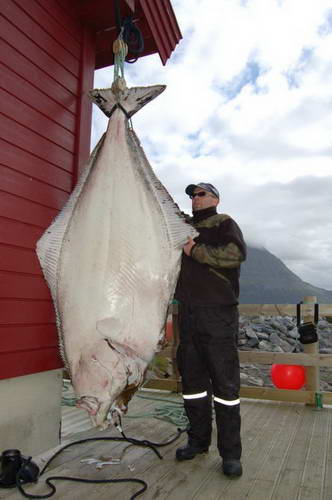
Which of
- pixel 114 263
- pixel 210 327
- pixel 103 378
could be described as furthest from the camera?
pixel 210 327

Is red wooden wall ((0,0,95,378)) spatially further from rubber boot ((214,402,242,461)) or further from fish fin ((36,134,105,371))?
rubber boot ((214,402,242,461))

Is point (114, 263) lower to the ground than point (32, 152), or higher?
lower

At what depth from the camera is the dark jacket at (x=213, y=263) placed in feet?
Answer: 9.76

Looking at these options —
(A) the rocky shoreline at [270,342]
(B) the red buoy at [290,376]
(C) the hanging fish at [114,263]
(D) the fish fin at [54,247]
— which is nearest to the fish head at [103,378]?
(C) the hanging fish at [114,263]

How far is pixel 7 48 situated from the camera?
297cm

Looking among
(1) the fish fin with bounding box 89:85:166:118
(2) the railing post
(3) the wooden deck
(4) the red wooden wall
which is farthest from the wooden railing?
(1) the fish fin with bounding box 89:85:166:118

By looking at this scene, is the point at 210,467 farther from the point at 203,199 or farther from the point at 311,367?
the point at 311,367

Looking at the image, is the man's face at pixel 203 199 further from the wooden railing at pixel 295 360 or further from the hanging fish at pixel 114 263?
A: the wooden railing at pixel 295 360

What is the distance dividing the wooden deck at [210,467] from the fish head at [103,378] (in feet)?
3.13

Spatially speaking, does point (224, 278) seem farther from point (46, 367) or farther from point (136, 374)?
point (46, 367)

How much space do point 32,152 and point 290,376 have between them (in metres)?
3.73

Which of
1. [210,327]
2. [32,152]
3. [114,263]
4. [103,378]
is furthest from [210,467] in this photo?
[32,152]

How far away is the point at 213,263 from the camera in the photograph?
2.96 meters

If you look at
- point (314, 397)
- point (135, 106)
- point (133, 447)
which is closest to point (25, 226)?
point (135, 106)
